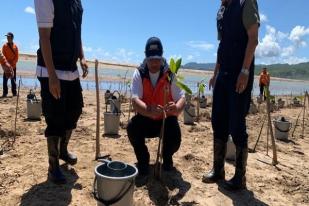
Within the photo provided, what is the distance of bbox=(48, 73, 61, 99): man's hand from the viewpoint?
3.75 m

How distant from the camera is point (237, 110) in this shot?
4.14m

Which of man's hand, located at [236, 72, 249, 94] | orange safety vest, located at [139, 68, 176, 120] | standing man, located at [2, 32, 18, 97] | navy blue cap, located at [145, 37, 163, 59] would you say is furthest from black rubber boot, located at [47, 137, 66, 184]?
standing man, located at [2, 32, 18, 97]

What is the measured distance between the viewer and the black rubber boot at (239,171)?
4.28m

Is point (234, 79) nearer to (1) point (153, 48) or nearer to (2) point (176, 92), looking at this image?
(2) point (176, 92)

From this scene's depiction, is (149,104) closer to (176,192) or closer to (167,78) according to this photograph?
(167,78)

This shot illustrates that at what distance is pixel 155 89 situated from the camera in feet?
15.0

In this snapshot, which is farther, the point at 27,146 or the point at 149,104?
the point at 27,146

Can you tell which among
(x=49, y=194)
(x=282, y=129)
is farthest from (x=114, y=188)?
(x=282, y=129)

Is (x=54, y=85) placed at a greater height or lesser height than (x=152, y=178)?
greater

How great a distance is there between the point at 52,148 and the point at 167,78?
151 centimetres

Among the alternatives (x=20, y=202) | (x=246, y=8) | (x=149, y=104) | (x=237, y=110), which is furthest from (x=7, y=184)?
(x=246, y=8)

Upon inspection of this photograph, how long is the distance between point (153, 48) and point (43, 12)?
1.26 metres

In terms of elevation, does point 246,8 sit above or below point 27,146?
above

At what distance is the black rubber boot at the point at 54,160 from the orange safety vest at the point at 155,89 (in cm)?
114
